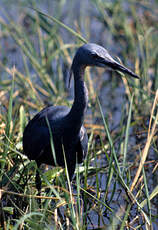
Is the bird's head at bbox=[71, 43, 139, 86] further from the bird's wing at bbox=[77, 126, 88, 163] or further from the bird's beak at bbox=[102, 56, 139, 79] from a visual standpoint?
the bird's wing at bbox=[77, 126, 88, 163]

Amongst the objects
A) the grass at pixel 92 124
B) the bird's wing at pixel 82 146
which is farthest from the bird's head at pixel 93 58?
the bird's wing at pixel 82 146

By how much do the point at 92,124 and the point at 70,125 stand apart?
132 centimetres

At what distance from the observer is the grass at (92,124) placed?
277 cm

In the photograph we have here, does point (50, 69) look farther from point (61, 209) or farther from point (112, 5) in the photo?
point (61, 209)

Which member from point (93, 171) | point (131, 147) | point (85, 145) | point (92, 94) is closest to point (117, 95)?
point (92, 94)

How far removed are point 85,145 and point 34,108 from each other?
140cm

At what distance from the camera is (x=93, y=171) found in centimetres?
348

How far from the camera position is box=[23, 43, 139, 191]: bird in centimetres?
271

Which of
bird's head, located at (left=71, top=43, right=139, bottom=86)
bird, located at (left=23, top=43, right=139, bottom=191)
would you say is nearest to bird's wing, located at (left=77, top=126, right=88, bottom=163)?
bird, located at (left=23, top=43, right=139, bottom=191)

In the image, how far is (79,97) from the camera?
2770mm

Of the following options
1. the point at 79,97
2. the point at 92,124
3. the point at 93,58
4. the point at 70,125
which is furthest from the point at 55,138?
the point at 92,124

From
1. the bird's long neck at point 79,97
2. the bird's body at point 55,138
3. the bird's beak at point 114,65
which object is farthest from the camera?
the bird's body at point 55,138

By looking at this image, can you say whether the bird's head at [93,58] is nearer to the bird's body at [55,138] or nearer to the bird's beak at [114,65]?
the bird's beak at [114,65]

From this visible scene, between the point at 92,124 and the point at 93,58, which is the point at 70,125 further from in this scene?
the point at 92,124
